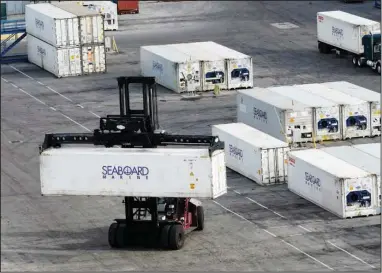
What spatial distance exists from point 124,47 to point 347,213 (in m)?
57.9

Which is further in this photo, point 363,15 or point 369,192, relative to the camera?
point 363,15

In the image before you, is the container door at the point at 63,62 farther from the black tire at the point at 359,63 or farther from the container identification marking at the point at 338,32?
the black tire at the point at 359,63

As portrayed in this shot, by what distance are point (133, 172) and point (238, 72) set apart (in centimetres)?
4329

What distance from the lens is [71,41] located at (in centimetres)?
12419

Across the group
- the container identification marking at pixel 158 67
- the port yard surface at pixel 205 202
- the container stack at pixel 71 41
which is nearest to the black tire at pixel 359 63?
the port yard surface at pixel 205 202

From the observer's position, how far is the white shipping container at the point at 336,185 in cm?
8300

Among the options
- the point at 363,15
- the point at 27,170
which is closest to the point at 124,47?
the point at 363,15

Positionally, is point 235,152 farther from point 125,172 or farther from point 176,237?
point 125,172

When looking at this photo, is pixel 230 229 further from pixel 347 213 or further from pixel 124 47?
pixel 124 47

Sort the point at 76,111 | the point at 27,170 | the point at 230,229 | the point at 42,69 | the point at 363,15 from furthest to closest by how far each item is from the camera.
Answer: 1. the point at 363,15
2. the point at 42,69
3. the point at 76,111
4. the point at 27,170
5. the point at 230,229

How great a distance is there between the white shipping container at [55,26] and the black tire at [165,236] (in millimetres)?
47954

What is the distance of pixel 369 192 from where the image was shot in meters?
83.4

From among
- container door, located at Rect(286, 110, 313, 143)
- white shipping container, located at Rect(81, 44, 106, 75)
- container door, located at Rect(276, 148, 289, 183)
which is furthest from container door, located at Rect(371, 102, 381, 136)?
white shipping container, located at Rect(81, 44, 106, 75)

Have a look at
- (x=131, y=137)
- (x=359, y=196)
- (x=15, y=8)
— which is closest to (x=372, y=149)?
(x=359, y=196)
